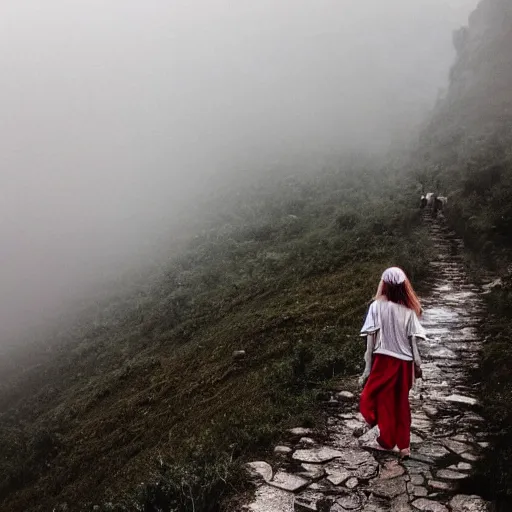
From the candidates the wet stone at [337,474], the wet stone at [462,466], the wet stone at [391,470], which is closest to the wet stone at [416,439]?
the wet stone at [391,470]

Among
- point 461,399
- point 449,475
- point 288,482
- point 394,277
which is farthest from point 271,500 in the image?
point 461,399

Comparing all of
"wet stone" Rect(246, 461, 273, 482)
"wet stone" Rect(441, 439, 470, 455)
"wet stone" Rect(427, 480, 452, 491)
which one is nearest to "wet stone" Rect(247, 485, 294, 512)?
"wet stone" Rect(246, 461, 273, 482)

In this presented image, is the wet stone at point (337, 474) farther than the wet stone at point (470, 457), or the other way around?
the wet stone at point (470, 457)

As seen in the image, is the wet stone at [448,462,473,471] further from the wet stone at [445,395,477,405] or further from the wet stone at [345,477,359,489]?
the wet stone at [445,395,477,405]

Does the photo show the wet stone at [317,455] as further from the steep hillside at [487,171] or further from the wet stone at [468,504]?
the steep hillside at [487,171]

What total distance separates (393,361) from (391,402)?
44 centimetres

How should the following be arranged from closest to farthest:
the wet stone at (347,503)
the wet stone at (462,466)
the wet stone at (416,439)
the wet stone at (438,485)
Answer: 1. the wet stone at (347,503)
2. the wet stone at (438,485)
3. the wet stone at (462,466)
4. the wet stone at (416,439)

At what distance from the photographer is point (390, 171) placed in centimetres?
3494

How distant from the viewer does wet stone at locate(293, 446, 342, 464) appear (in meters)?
5.72

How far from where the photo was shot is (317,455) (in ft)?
19.0

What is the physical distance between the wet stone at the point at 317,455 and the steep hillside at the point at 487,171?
5.08 feet

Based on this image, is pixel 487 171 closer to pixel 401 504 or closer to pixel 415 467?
pixel 415 467

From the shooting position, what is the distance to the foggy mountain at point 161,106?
4366 cm

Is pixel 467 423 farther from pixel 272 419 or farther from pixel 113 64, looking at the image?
pixel 113 64
